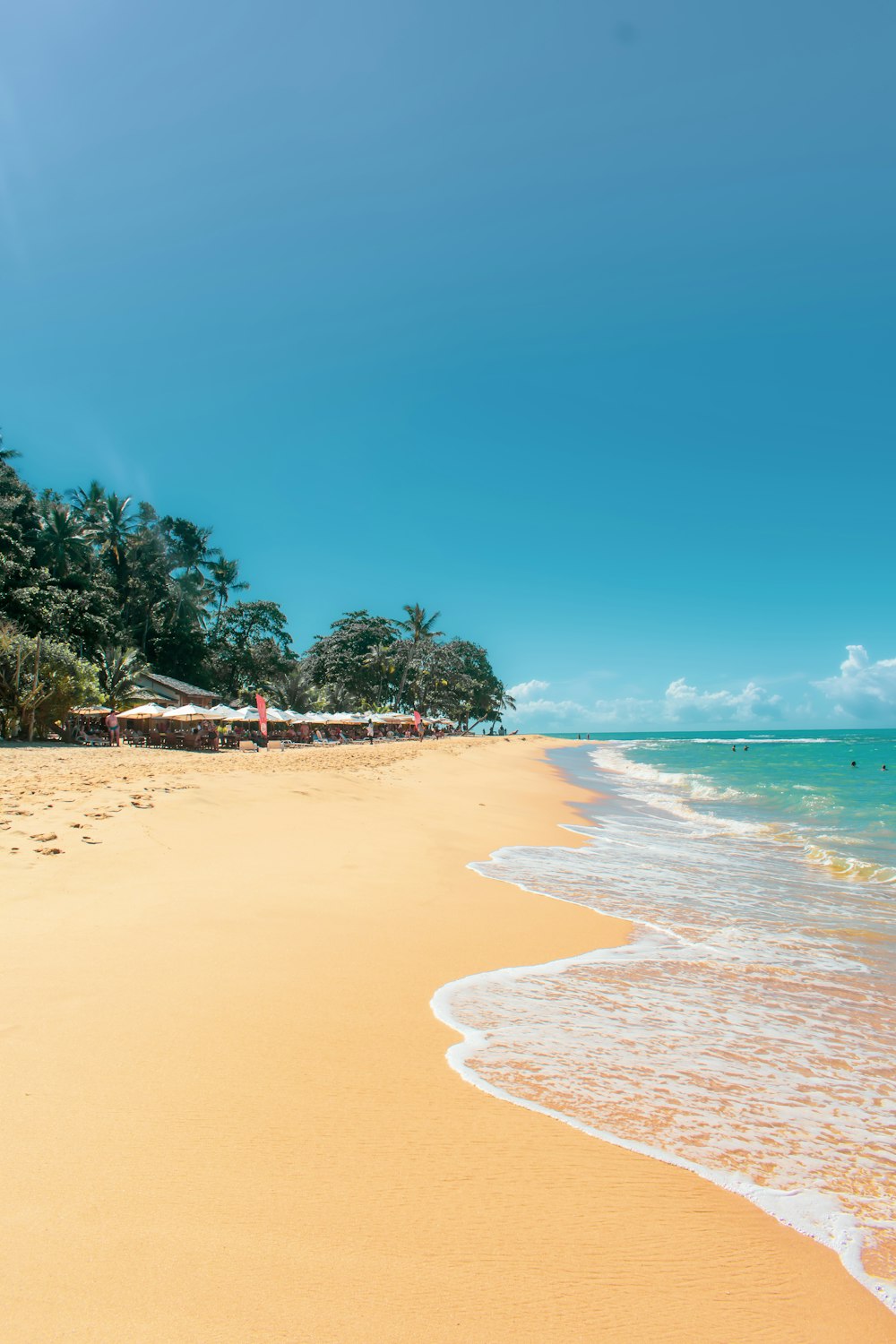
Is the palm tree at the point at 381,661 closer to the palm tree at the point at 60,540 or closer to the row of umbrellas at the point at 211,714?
the row of umbrellas at the point at 211,714

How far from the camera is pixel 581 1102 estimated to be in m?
3.01

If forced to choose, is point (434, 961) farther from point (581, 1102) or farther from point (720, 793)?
point (720, 793)

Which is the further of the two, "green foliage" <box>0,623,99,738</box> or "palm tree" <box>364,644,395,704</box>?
"palm tree" <box>364,644,395,704</box>

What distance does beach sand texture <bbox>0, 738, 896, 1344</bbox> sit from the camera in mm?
1750

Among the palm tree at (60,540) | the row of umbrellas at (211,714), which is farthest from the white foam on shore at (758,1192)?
the palm tree at (60,540)

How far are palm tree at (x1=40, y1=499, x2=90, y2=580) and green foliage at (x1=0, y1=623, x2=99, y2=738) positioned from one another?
8.71 m

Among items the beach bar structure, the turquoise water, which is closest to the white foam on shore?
the turquoise water

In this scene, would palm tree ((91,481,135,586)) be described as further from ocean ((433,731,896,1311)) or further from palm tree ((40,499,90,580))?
ocean ((433,731,896,1311))

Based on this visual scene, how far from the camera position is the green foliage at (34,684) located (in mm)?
25531

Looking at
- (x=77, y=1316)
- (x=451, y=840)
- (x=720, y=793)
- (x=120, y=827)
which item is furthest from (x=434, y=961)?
(x=720, y=793)

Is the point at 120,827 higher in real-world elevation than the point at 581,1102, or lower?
higher

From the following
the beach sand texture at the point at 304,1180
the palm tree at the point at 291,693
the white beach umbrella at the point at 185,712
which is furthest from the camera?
the palm tree at the point at 291,693

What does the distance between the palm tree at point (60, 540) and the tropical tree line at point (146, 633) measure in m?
0.07

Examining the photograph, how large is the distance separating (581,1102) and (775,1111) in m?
0.93
